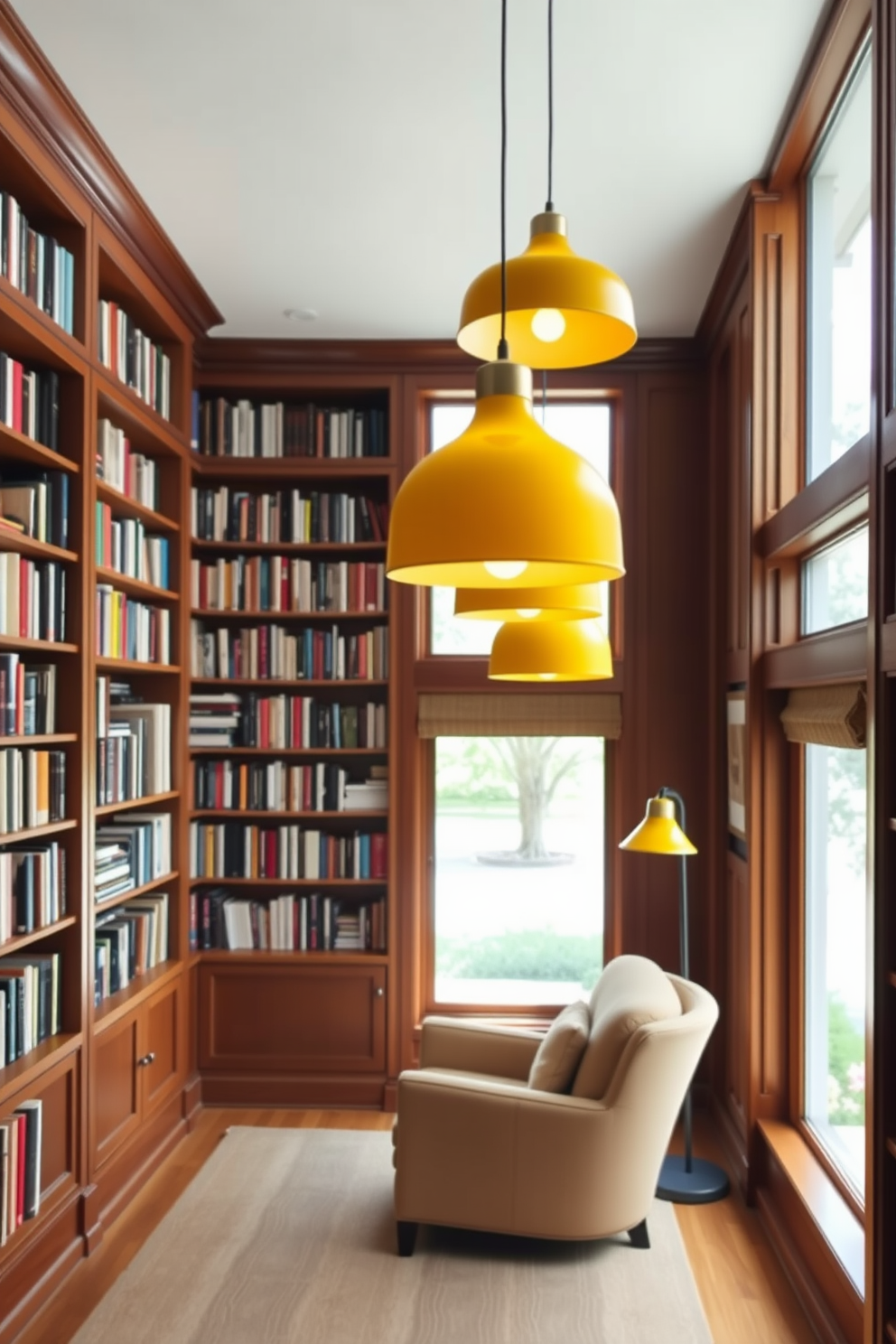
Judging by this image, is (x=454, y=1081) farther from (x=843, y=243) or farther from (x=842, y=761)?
(x=843, y=243)

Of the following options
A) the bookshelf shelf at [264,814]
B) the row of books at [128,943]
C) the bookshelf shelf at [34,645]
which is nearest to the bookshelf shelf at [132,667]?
the bookshelf shelf at [34,645]

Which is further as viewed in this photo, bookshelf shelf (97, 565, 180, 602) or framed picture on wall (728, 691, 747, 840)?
framed picture on wall (728, 691, 747, 840)

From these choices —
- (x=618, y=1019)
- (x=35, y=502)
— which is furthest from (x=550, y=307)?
(x=618, y=1019)

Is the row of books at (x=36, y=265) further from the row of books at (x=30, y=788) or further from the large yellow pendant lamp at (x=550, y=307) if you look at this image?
the large yellow pendant lamp at (x=550, y=307)

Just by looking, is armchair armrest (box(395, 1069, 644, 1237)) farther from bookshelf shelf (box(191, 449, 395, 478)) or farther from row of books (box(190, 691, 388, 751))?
bookshelf shelf (box(191, 449, 395, 478))

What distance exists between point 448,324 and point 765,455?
1701 mm

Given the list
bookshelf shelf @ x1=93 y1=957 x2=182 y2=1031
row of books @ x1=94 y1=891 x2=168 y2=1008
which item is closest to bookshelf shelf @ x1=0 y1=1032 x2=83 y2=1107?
bookshelf shelf @ x1=93 y1=957 x2=182 y2=1031

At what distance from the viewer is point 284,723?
16.6 feet

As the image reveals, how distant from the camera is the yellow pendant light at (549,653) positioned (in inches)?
110

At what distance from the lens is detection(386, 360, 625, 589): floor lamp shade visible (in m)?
1.38

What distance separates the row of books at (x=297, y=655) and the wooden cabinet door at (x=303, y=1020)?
4.30 ft

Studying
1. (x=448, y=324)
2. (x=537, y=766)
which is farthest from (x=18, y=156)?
(x=537, y=766)

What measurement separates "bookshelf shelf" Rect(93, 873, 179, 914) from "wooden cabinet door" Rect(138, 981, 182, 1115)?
38 cm

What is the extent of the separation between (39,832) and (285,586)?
6.84ft
